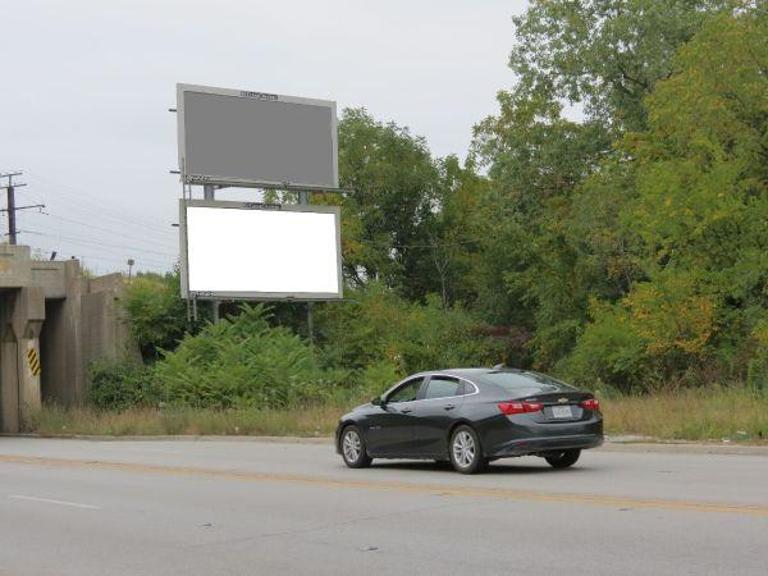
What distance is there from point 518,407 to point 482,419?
51cm

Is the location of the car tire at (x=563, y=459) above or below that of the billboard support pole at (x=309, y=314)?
below

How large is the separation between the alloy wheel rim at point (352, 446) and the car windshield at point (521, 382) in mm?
2731

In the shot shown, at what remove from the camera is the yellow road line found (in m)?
11.9

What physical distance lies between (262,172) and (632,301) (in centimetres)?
1477

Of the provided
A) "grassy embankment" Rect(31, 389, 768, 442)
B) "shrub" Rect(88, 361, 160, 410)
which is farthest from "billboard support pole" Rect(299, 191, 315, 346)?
Answer: "grassy embankment" Rect(31, 389, 768, 442)

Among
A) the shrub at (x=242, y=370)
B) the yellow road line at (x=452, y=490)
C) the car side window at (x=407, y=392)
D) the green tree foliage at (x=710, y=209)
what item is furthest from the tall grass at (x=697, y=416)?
the shrub at (x=242, y=370)

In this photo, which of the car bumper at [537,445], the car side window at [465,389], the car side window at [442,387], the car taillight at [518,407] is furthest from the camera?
the car side window at [442,387]

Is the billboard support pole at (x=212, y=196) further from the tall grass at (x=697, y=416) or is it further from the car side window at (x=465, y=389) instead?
the car side window at (x=465, y=389)

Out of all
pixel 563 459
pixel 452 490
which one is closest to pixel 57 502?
pixel 452 490

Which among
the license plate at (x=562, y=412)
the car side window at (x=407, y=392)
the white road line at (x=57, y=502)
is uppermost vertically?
the car side window at (x=407, y=392)

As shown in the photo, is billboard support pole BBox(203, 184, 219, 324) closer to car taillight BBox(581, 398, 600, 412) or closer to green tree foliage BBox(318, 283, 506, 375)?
green tree foliage BBox(318, 283, 506, 375)

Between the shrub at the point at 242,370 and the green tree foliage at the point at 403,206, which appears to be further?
the green tree foliage at the point at 403,206

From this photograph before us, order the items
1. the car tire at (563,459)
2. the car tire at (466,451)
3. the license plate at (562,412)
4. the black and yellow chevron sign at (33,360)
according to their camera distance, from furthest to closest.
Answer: the black and yellow chevron sign at (33,360)
the car tire at (563,459)
the car tire at (466,451)
the license plate at (562,412)

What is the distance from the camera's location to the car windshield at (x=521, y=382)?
54.1 ft
